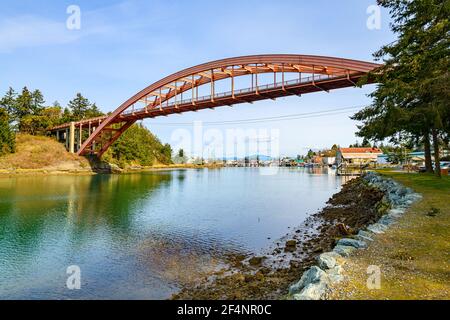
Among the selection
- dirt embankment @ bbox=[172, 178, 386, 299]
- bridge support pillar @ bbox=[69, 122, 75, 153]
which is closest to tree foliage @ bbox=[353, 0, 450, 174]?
dirt embankment @ bbox=[172, 178, 386, 299]

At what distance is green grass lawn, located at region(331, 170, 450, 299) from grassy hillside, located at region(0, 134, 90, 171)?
180 feet

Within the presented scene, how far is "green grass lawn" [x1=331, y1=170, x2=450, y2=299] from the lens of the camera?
4.86 m

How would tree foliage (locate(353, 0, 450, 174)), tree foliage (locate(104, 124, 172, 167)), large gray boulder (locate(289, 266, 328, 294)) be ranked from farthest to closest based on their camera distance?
tree foliage (locate(104, 124, 172, 167)) → tree foliage (locate(353, 0, 450, 174)) → large gray boulder (locate(289, 266, 328, 294))

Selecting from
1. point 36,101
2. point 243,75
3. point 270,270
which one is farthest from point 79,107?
point 270,270

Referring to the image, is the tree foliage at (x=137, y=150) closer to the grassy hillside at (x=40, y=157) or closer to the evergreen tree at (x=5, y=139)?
the grassy hillside at (x=40, y=157)

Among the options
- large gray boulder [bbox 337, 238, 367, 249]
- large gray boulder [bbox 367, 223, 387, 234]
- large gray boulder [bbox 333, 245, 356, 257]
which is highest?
large gray boulder [bbox 367, 223, 387, 234]

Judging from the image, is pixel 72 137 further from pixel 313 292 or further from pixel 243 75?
pixel 313 292

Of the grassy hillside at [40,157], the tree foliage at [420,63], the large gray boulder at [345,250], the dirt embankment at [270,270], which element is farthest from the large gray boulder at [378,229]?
the grassy hillside at [40,157]

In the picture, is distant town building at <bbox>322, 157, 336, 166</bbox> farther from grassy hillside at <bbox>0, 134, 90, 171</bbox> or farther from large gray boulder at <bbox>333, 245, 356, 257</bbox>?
large gray boulder at <bbox>333, 245, 356, 257</bbox>

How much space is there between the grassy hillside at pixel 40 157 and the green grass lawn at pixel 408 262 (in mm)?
54838

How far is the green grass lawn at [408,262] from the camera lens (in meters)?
4.86

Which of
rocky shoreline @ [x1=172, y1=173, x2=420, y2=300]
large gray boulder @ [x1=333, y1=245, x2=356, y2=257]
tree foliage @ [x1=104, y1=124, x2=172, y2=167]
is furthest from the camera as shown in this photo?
tree foliage @ [x1=104, y1=124, x2=172, y2=167]

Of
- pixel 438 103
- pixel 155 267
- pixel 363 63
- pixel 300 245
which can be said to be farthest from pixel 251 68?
pixel 155 267
